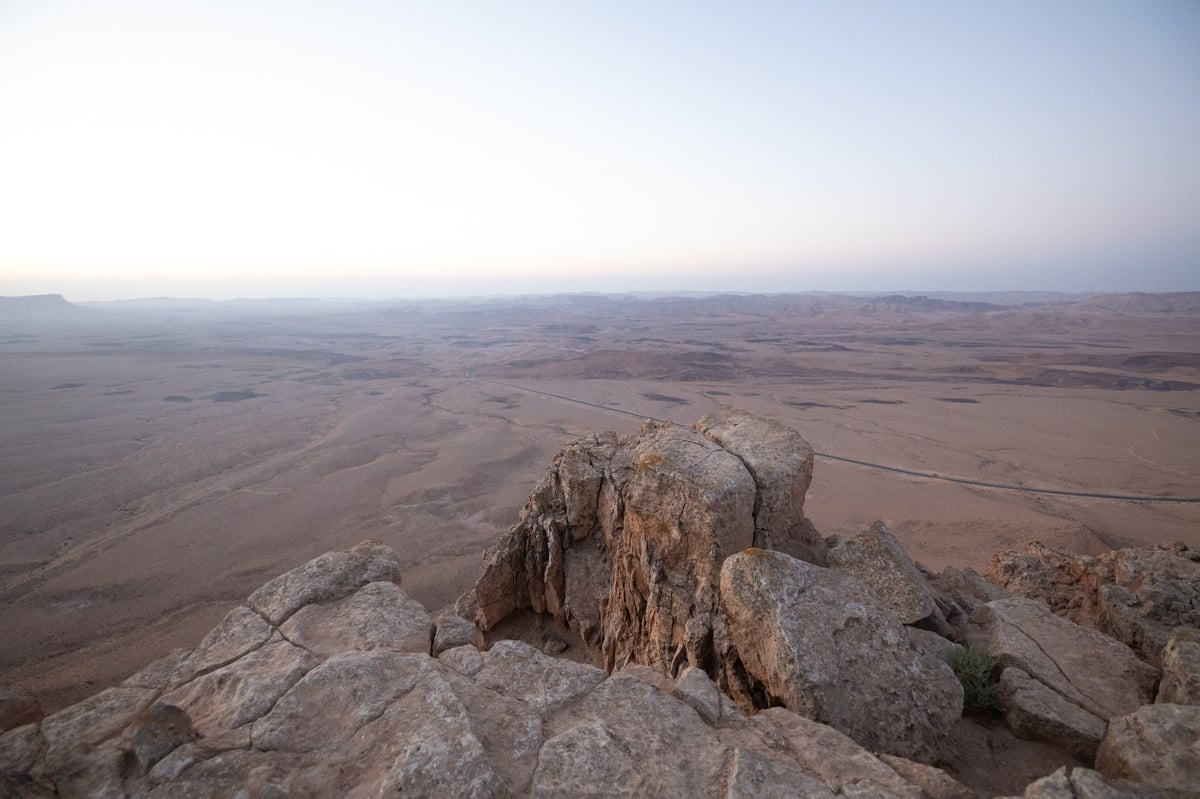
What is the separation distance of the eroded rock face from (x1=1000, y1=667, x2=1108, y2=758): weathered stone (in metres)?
3.01

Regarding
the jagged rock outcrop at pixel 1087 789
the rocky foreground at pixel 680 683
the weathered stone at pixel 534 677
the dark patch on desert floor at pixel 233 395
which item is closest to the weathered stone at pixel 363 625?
the rocky foreground at pixel 680 683

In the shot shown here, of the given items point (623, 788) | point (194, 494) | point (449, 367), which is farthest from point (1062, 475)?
point (449, 367)

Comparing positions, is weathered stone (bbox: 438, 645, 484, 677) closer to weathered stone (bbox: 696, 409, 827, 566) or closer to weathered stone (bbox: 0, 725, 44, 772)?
weathered stone (bbox: 0, 725, 44, 772)

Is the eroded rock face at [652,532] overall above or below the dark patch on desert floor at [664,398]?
above

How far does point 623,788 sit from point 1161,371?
7415 cm

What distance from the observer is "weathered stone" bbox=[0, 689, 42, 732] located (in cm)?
464

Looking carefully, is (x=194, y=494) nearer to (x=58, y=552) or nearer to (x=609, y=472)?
(x=58, y=552)

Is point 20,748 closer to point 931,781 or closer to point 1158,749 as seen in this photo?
point 931,781

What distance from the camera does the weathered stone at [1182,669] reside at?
5.02 metres

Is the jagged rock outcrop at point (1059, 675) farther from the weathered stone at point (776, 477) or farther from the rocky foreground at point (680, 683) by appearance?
the weathered stone at point (776, 477)

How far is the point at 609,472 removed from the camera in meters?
9.61

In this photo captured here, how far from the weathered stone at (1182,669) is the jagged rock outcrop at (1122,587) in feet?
6.55

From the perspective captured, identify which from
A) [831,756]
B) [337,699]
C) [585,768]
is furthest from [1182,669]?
[337,699]

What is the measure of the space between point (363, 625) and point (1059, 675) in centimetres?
860
